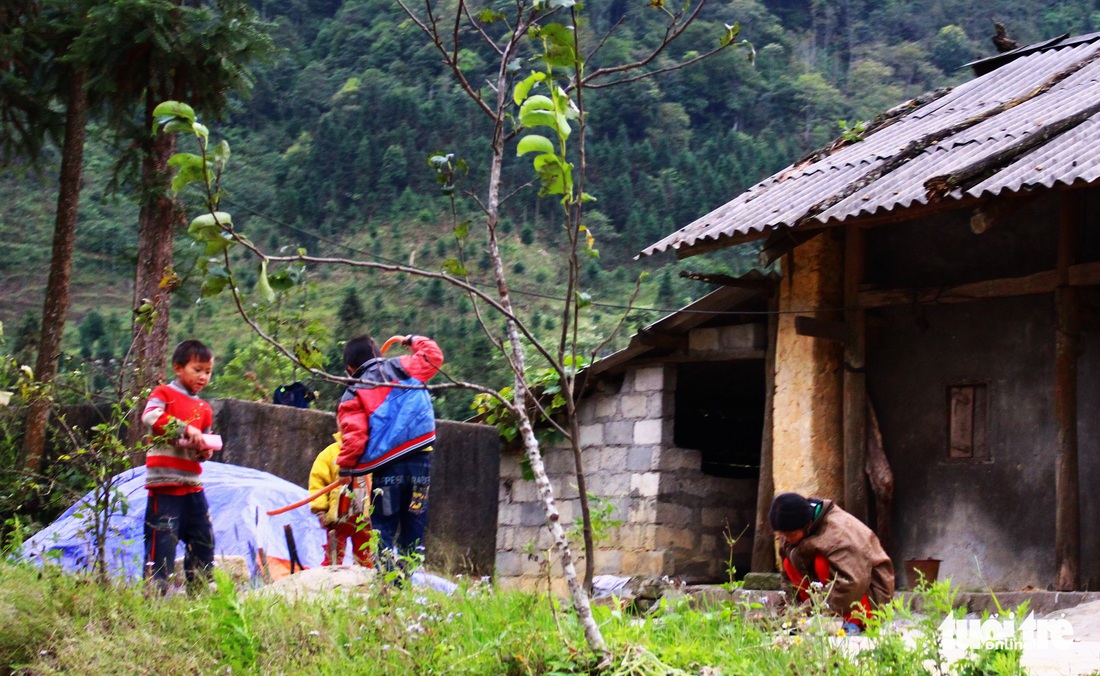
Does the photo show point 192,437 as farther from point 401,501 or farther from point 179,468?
point 401,501

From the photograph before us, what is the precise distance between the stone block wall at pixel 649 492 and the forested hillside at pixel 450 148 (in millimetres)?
12931

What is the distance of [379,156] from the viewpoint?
34375mm

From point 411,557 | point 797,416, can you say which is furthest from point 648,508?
point 411,557

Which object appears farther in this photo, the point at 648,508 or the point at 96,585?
the point at 648,508

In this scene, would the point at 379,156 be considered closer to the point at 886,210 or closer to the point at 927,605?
the point at 886,210

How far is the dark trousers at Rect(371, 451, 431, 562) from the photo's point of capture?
643 centimetres

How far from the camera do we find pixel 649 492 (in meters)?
9.96

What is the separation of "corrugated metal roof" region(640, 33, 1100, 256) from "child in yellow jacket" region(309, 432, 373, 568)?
326 centimetres

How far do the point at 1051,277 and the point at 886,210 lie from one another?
43.8 inches

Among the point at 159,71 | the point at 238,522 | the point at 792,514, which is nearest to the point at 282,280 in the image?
the point at 792,514

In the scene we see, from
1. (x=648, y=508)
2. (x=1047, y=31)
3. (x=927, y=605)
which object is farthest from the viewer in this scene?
(x=1047, y=31)

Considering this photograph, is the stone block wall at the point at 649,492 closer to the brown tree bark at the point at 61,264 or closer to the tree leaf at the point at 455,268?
the brown tree bark at the point at 61,264

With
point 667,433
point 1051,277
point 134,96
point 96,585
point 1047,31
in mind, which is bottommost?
point 96,585

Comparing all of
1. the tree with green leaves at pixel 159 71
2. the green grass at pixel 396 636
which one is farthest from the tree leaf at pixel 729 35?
the tree with green leaves at pixel 159 71
